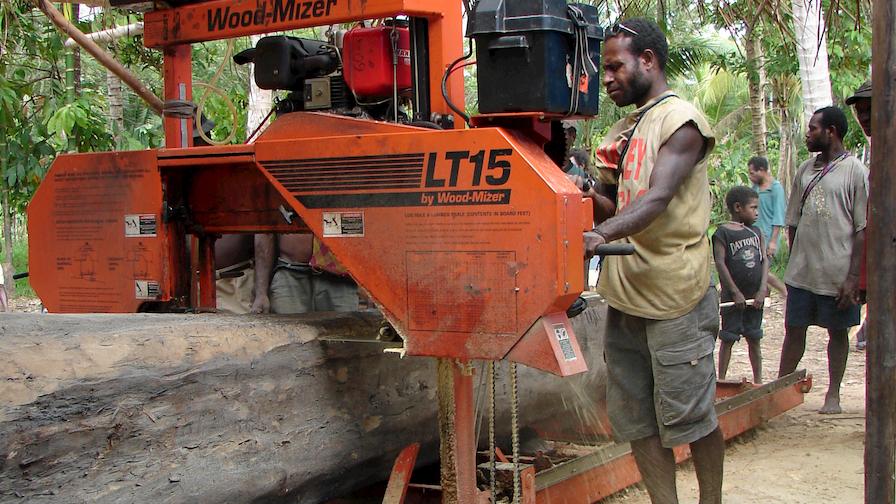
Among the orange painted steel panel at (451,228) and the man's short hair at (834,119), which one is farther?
the man's short hair at (834,119)

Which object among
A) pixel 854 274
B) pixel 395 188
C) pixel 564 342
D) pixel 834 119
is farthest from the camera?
pixel 834 119

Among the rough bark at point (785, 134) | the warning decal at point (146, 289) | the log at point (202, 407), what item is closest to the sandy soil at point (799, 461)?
the log at point (202, 407)

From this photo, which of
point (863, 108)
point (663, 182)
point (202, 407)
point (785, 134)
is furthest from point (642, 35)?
point (785, 134)

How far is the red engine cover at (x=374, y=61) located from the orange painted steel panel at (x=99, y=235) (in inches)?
33.8

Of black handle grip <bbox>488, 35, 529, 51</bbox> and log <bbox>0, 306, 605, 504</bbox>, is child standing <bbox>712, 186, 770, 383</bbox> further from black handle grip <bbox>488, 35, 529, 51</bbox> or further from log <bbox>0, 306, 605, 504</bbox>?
black handle grip <bbox>488, 35, 529, 51</bbox>

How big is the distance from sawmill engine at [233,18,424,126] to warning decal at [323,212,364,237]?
0.59m

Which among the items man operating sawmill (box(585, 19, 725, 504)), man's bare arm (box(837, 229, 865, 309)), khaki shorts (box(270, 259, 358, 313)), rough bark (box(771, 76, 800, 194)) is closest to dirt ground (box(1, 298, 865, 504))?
man's bare arm (box(837, 229, 865, 309))

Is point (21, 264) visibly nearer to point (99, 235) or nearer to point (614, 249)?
point (99, 235)

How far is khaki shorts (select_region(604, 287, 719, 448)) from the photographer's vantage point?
3.49 meters

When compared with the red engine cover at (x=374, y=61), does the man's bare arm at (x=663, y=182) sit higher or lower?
lower

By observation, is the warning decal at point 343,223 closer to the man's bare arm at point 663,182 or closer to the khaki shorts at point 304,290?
the man's bare arm at point 663,182

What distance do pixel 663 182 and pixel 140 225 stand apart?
2.03 m

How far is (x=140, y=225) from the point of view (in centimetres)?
377

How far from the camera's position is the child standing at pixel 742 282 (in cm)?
678
